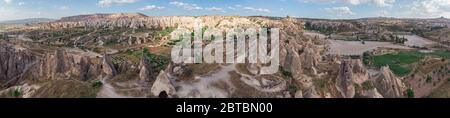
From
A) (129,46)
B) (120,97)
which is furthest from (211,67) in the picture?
(129,46)

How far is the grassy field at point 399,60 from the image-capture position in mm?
118594

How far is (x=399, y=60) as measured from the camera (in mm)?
136500

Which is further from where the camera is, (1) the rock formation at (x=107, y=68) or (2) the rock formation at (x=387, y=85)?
(1) the rock formation at (x=107, y=68)

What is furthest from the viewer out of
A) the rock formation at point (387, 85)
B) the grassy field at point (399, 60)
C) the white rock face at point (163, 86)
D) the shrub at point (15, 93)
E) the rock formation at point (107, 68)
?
the grassy field at point (399, 60)

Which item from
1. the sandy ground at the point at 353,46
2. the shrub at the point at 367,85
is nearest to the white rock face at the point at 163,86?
the shrub at the point at 367,85

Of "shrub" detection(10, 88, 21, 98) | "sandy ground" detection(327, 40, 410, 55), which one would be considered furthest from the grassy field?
"shrub" detection(10, 88, 21, 98)

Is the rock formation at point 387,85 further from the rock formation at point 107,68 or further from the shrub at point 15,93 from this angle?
the shrub at point 15,93

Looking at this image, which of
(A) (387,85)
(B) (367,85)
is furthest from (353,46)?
(B) (367,85)

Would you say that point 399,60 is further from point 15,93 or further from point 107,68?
point 15,93
